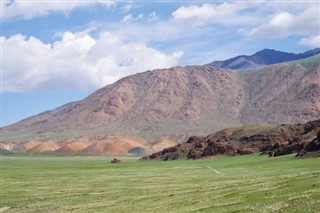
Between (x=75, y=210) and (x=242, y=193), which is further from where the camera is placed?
(x=75, y=210)

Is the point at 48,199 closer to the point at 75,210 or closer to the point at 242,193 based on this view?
the point at 75,210

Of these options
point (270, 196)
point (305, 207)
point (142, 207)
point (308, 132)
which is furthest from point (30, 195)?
point (308, 132)

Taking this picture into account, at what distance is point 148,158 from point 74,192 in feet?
397

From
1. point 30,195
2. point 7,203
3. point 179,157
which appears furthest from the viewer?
point 179,157

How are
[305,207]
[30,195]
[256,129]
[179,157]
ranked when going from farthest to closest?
1. [256,129]
2. [179,157]
3. [30,195]
4. [305,207]

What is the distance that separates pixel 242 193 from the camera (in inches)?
1490

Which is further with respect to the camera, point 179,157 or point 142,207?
point 179,157

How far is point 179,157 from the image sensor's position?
570ft

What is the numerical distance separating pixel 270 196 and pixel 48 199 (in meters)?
27.2

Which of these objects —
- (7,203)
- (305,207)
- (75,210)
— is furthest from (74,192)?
(305,207)

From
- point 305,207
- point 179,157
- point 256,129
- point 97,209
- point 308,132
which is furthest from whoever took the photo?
point 256,129

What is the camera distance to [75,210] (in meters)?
41.4

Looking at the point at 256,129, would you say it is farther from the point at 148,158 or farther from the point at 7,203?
the point at 7,203

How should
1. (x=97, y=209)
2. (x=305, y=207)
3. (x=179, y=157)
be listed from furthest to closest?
(x=179, y=157) → (x=97, y=209) → (x=305, y=207)
